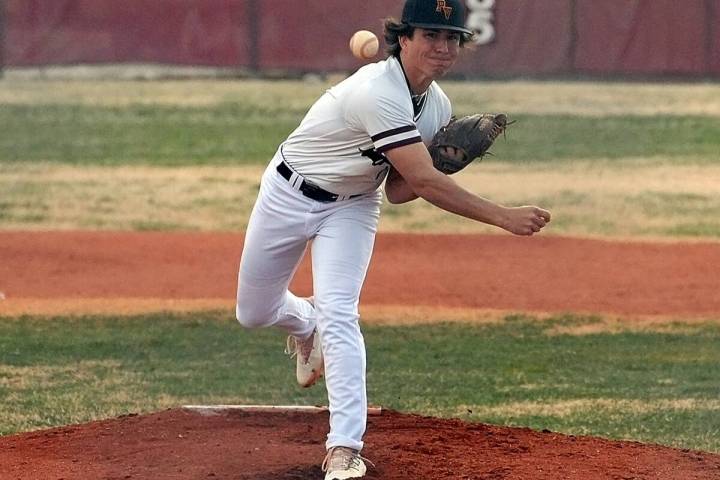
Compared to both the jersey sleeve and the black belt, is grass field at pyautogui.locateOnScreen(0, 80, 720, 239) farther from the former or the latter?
the jersey sleeve

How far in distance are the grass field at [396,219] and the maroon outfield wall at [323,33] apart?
59cm

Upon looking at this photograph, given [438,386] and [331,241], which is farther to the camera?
[438,386]

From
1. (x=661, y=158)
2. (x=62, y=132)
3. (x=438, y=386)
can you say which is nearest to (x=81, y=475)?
(x=438, y=386)

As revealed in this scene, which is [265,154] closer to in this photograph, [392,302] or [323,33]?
[323,33]

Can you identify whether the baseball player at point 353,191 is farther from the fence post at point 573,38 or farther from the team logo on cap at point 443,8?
the fence post at point 573,38

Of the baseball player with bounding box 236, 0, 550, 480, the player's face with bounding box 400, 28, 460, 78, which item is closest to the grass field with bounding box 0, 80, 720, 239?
the baseball player with bounding box 236, 0, 550, 480

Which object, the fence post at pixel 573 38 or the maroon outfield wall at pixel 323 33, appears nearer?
the maroon outfield wall at pixel 323 33

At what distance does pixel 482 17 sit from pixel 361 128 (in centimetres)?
1984

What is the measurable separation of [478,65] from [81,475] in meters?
20.4

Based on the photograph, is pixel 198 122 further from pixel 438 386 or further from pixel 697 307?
pixel 438 386

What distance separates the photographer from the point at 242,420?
239 inches

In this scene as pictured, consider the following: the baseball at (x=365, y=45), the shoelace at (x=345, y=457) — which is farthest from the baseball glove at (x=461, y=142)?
the shoelace at (x=345, y=457)

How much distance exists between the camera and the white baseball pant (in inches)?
193

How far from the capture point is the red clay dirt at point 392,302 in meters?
5.28
